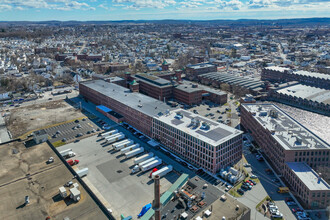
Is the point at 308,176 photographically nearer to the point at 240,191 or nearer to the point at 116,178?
the point at 240,191

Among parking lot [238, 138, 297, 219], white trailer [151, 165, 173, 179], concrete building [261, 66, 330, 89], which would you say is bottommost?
parking lot [238, 138, 297, 219]

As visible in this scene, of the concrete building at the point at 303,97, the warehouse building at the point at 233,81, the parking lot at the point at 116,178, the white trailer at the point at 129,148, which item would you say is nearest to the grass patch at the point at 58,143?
the parking lot at the point at 116,178

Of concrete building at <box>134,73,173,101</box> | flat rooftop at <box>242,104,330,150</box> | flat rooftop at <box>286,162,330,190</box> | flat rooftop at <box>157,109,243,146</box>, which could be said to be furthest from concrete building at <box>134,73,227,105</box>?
flat rooftop at <box>286,162,330,190</box>

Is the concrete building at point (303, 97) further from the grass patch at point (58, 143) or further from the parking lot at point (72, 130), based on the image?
the grass patch at point (58, 143)

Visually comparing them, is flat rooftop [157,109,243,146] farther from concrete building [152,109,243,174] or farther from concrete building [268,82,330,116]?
concrete building [268,82,330,116]

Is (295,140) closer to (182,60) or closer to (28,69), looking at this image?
(182,60)

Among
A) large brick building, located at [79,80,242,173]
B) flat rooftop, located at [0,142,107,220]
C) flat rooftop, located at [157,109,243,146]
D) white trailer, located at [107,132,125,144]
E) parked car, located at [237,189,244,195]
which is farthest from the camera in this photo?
white trailer, located at [107,132,125,144]
